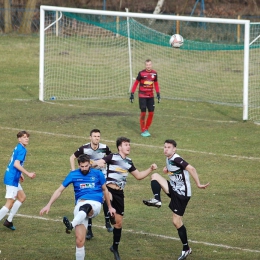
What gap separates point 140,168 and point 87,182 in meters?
7.90

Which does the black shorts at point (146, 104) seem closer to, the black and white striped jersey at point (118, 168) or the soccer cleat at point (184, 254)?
the black and white striped jersey at point (118, 168)

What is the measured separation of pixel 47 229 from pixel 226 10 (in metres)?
45.9

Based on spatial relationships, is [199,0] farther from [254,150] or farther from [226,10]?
[254,150]

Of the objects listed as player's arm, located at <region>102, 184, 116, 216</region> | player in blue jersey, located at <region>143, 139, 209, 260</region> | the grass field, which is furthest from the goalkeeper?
player's arm, located at <region>102, 184, 116, 216</region>

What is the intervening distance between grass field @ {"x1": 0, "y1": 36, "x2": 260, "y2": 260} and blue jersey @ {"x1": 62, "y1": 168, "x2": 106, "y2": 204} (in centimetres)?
148

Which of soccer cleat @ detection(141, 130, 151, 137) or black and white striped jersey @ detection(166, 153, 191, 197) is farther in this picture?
soccer cleat @ detection(141, 130, 151, 137)

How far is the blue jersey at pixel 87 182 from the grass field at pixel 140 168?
4.85ft

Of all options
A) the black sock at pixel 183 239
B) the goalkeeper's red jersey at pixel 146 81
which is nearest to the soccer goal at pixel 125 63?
the goalkeeper's red jersey at pixel 146 81

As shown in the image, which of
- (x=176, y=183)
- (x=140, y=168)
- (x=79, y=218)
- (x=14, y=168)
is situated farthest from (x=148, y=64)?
(x=79, y=218)

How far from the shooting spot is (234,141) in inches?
919

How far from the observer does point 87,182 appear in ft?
39.3

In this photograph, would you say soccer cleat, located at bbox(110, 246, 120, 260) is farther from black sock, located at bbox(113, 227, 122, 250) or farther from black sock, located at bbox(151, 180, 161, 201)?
black sock, located at bbox(151, 180, 161, 201)

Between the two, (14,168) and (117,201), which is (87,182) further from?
(14,168)

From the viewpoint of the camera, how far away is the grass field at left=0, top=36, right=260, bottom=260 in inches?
532
